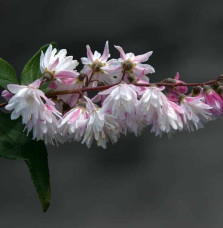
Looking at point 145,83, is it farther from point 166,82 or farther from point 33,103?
point 33,103

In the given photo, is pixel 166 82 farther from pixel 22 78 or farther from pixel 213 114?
pixel 22 78

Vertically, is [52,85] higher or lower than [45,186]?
higher

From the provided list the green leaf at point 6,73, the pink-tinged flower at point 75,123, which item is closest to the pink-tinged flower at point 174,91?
the pink-tinged flower at point 75,123

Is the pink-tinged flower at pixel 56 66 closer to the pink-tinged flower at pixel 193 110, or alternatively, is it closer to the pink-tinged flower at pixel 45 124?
the pink-tinged flower at pixel 45 124

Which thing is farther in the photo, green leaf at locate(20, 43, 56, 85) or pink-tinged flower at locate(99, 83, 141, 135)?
green leaf at locate(20, 43, 56, 85)

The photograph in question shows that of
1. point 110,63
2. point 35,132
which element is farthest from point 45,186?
point 110,63

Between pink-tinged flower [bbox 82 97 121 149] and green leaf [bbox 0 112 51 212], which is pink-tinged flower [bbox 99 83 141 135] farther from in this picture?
green leaf [bbox 0 112 51 212]

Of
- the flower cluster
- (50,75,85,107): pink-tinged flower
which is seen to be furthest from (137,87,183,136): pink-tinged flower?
(50,75,85,107): pink-tinged flower

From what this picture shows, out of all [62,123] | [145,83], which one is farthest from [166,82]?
[62,123]

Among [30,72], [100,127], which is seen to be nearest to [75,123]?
[100,127]
